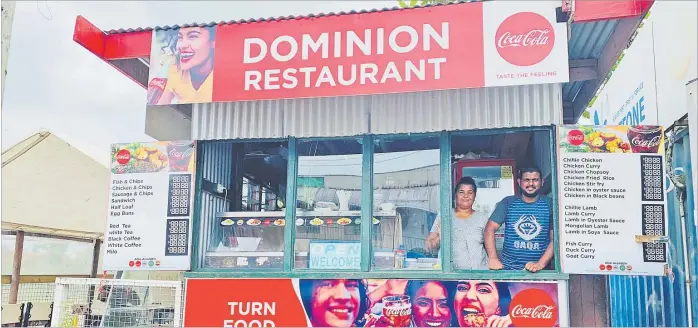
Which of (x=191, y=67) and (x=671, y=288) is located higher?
(x=191, y=67)

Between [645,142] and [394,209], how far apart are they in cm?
236

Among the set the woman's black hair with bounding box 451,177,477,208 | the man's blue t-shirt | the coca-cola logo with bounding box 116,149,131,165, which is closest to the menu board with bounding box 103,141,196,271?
the coca-cola logo with bounding box 116,149,131,165

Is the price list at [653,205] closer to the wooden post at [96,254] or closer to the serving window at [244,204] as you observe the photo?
the serving window at [244,204]

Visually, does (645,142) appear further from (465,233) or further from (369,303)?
(369,303)

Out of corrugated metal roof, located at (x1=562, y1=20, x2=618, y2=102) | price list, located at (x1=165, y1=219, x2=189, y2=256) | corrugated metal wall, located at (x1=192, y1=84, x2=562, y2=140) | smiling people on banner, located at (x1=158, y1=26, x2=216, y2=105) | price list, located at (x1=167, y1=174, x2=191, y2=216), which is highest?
corrugated metal roof, located at (x1=562, y1=20, x2=618, y2=102)

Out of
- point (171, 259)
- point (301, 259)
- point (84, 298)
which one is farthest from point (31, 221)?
point (301, 259)

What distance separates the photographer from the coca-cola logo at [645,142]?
541 cm

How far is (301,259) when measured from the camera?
6254 mm

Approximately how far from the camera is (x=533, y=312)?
5.55m

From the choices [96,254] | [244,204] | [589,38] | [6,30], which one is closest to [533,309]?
[589,38]

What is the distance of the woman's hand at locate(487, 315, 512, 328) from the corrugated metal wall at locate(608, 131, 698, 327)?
146 cm

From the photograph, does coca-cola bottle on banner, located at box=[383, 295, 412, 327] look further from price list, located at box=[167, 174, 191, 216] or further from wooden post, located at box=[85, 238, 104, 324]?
wooden post, located at box=[85, 238, 104, 324]

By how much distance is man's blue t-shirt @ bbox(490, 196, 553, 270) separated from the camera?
5.88m

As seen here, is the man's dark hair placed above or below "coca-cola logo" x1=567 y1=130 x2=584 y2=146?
below
